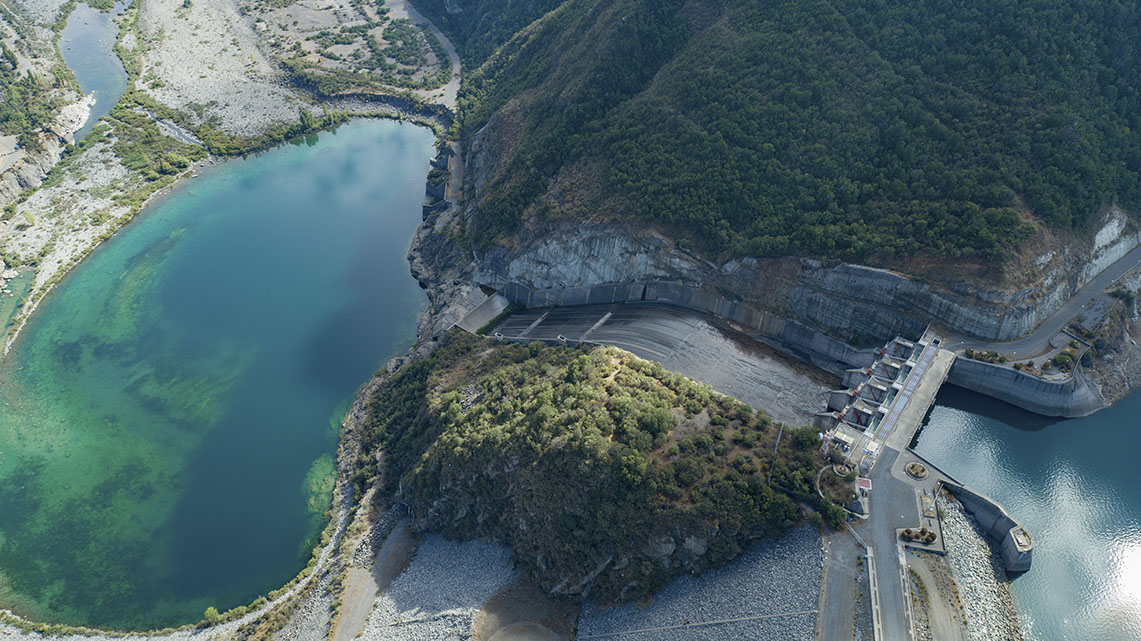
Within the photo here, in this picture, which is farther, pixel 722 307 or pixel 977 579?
pixel 722 307

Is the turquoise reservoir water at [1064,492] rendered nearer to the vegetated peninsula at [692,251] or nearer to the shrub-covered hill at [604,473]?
the vegetated peninsula at [692,251]

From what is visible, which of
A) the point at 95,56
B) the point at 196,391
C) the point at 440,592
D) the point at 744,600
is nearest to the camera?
the point at 744,600

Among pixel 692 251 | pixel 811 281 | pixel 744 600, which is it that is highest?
pixel 811 281

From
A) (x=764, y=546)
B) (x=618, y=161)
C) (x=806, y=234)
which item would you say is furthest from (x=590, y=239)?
(x=764, y=546)

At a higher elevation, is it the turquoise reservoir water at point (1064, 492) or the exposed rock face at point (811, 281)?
the exposed rock face at point (811, 281)

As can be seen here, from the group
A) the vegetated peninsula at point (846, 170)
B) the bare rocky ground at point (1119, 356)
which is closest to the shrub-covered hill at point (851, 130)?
the vegetated peninsula at point (846, 170)

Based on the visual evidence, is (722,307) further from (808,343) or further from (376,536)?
(376,536)

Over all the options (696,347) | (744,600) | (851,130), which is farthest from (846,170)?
(744,600)
